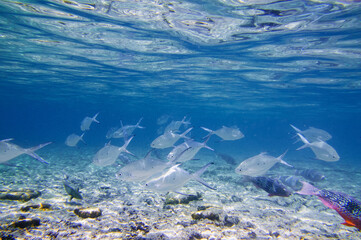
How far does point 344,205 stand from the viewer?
14.1 feet

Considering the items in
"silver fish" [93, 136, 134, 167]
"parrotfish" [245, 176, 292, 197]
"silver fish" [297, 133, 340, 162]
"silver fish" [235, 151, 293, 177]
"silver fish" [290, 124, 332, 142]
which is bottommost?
"silver fish" [93, 136, 134, 167]

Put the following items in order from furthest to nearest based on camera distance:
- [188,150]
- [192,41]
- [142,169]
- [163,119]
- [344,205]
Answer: [163,119]
[192,41]
[188,150]
[142,169]
[344,205]

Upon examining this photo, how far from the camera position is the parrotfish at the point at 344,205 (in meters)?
4.16

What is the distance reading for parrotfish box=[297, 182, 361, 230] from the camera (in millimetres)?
4156

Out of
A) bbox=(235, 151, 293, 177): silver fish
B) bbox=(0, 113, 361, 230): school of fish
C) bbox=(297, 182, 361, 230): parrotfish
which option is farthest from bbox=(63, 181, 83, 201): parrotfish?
bbox=(297, 182, 361, 230): parrotfish

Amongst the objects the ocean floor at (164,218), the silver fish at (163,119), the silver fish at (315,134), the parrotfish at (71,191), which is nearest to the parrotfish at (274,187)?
the ocean floor at (164,218)

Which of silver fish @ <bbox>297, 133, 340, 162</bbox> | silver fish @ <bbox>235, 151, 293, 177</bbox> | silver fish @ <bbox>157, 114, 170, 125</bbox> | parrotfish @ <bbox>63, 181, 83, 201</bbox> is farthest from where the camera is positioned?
silver fish @ <bbox>157, 114, 170, 125</bbox>

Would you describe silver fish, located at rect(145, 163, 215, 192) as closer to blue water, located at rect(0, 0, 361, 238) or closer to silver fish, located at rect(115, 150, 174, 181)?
silver fish, located at rect(115, 150, 174, 181)

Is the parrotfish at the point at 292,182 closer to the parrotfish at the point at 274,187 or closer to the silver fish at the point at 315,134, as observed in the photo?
the parrotfish at the point at 274,187

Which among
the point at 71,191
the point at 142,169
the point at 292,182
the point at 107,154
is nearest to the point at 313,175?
the point at 292,182

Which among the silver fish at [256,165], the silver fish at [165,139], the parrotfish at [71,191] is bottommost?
the parrotfish at [71,191]

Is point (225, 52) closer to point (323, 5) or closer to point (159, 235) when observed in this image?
point (323, 5)

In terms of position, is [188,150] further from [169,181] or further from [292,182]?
[292,182]

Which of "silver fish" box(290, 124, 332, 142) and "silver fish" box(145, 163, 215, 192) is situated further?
"silver fish" box(290, 124, 332, 142)
